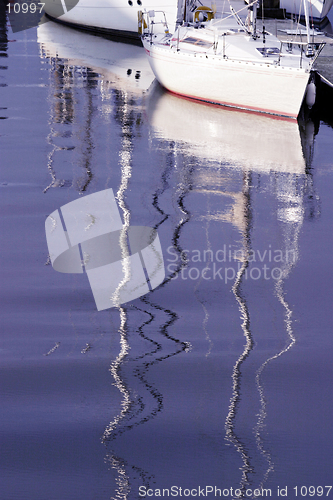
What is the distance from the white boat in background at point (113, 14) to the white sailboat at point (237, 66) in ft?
33.9

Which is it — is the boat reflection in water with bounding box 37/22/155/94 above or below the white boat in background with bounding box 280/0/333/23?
below

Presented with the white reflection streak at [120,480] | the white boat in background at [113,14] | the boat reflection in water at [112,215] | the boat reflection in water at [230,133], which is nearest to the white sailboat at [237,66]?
the boat reflection in water at [230,133]

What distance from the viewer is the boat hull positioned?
56.1 feet

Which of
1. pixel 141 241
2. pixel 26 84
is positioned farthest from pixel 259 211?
pixel 26 84

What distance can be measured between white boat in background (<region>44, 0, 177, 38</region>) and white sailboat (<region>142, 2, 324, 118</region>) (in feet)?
33.9

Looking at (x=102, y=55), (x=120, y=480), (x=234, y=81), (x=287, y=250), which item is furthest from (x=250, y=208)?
(x=102, y=55)

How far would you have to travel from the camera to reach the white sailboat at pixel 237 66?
17141 millimetres

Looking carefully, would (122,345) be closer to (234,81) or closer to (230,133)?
(230,133)

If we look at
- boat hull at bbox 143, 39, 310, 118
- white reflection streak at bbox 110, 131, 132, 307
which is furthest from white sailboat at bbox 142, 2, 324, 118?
white reflection streak at bbox 110, 131, 132, 307

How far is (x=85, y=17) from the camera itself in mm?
34250

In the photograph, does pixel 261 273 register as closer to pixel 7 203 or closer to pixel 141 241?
pixel 141 241

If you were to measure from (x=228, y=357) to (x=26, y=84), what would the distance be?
54.4 feet

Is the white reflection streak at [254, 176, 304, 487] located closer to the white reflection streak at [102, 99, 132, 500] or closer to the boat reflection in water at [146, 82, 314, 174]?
the white reflection streak at [102, 99, 132, 500]

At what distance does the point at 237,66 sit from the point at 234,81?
507 millimetres
